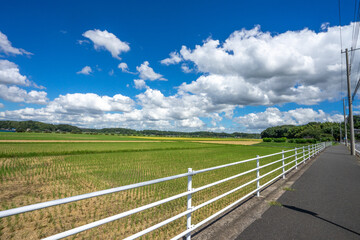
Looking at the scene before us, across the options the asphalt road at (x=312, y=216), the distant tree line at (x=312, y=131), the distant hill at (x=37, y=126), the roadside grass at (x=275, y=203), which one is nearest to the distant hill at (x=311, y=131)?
the distant tree line at (x=312, y=131)

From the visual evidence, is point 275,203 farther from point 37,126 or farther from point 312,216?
point 37,126

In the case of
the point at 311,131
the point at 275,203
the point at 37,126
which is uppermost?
the point at 37,126

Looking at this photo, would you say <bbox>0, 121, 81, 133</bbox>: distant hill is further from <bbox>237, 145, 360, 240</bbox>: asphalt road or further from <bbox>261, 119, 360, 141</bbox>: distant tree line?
<bbox>237, 145, 360, 240</bbox>: asphalt road

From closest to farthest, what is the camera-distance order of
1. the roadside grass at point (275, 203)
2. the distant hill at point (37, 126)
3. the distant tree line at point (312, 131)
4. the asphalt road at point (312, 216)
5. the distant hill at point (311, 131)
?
the asphalt road at point (312, 216) → the roadside grass at point (275, 203) → the distant tree line at point (312, 131) → the distant hill at point (311, 131) → the distant hill at point (37, 126)

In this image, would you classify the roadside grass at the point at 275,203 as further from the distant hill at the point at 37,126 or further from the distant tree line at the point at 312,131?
the distant hill at the point at 37,126

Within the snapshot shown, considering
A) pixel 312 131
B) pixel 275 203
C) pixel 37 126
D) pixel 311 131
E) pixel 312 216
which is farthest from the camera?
pixel 37 126

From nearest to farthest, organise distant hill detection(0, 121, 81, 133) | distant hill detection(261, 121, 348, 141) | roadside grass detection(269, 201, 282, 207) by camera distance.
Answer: roadside grass detection(269, 201, 282, 207)
distant hill detection(261, 121, 348, 141)
distant hill detection(0, 121, 81, 133)

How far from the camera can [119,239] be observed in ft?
12.4

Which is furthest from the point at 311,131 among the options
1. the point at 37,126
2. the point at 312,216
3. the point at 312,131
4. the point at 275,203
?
the point at 37,126

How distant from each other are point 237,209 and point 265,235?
4.21ft

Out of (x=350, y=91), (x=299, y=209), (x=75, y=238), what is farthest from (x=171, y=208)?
(x=350, y=91)

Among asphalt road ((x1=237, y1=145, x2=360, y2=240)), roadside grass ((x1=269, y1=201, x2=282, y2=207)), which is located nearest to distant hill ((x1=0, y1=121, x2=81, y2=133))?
roadside grass ((x1=269, y1=201, x2=282, y2=207))

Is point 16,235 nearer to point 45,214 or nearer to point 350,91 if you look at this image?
point 45,214

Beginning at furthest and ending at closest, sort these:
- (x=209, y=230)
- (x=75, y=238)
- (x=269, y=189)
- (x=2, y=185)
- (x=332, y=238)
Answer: (x=2, y=185), (x=269, y=189), (x=75, y=238), (x=209, y=230), (x=332, y=238)
